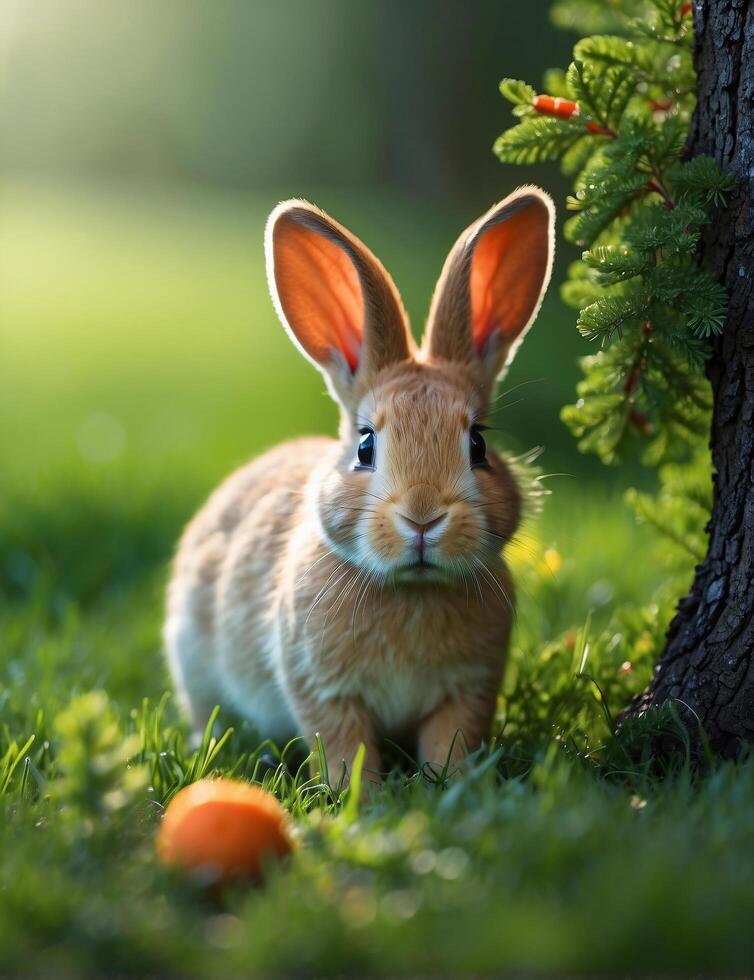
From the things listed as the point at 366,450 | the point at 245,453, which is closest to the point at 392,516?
the point at 366,450

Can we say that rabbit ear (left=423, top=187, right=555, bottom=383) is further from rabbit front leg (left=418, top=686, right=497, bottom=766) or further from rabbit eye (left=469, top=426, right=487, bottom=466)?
rabbit front leg (left=418, top=686, right=497, bottom=766)

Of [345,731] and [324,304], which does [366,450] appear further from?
[345,731]

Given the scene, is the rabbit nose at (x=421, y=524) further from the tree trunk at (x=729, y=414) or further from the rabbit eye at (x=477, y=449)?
the tree trunk at (x=729, y=414)

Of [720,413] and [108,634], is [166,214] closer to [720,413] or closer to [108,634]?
[108,634]

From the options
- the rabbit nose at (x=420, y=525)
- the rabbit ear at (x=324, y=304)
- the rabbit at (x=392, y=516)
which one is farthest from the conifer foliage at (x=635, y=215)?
the rabbit nose at (x=420, y=525)

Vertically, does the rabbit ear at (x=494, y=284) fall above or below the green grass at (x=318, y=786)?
above

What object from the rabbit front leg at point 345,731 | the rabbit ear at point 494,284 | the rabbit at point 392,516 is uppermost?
the rabbit ear at point 494,284
